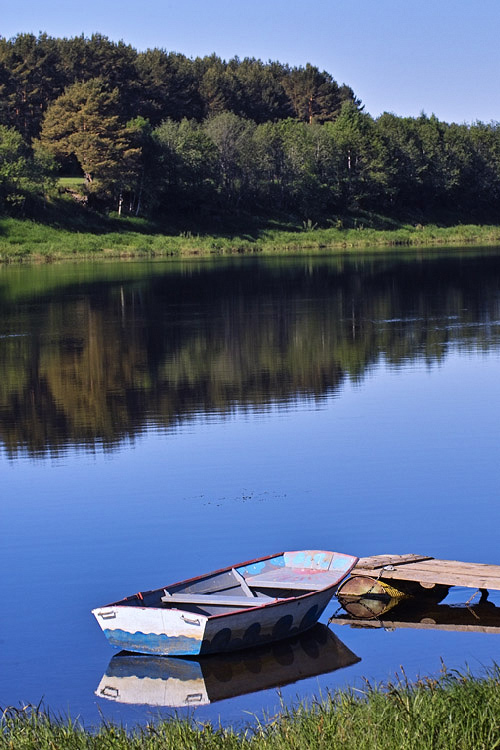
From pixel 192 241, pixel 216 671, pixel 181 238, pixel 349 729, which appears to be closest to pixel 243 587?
pixel 216 671

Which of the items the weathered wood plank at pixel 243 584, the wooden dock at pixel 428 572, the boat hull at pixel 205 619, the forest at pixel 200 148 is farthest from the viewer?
the forest at pixel 200 148

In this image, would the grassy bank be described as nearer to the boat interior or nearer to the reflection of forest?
the reflection of forest

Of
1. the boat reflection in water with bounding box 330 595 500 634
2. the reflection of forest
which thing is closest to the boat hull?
the boat reflection in water with bounding box 330 595 500 634

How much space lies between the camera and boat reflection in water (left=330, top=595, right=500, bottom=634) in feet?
42.4

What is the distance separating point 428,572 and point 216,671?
312 centimetres

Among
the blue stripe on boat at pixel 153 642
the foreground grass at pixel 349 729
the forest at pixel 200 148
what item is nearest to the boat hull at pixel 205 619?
the blue stripe on boat at pixel 153 642

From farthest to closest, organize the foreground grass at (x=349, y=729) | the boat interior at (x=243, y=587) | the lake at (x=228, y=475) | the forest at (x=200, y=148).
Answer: the forest at (x=200, y=148) → the boat interior at (x=243, y=587) → the lake at (x=228, y=475) → the foreground grass at (x=349, y=729)

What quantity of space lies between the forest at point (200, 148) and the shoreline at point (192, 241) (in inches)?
159

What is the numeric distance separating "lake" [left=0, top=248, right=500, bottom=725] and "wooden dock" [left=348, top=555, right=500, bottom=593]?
0.49 metres

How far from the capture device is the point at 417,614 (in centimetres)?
1340

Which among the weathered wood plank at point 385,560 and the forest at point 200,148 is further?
the forest at point 200,148

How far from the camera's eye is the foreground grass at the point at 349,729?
26.3 ft

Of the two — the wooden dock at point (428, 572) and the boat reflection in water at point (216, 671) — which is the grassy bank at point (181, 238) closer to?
the wooden dock at point (428, 572)

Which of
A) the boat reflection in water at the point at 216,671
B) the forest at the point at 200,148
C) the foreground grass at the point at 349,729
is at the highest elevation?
the forest at the point at 200,148
